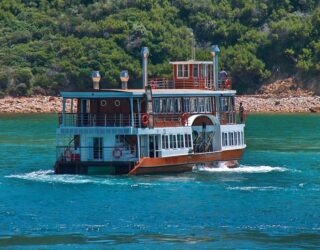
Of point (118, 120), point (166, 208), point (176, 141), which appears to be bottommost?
point (166, 208)

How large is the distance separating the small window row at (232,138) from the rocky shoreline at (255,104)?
229 ft

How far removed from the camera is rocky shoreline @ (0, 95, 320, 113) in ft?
452

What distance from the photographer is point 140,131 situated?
60.4m

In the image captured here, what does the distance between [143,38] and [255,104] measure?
574 inches

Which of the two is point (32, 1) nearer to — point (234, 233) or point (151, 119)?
point (151, 119)

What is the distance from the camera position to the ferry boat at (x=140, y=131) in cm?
6053

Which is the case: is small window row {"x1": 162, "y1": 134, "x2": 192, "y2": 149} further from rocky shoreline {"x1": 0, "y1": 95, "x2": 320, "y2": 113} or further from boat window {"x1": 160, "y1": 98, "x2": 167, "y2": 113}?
rocky shoreline {"x1": 0, "y1": 95, "x2": 320, "y2": 113}

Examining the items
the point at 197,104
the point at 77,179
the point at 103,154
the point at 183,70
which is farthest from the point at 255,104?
the point at 77,179

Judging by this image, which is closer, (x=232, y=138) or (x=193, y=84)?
(x=232, y=138)

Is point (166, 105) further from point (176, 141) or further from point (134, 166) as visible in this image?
point (134, 166)

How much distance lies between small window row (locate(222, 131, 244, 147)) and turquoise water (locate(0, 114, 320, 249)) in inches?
51.2

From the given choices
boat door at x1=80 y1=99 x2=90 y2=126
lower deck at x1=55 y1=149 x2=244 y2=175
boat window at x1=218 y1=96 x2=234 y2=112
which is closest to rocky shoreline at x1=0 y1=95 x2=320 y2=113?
boat window at x1=218 y1=96 x2=234 y2=112

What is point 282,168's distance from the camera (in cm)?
6781

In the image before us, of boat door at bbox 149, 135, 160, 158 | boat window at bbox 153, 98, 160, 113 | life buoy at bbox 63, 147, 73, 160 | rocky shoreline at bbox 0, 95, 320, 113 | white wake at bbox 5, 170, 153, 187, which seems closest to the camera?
white wake at bbox 5, 170, 153, 187
